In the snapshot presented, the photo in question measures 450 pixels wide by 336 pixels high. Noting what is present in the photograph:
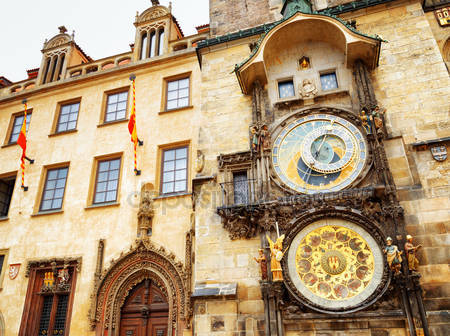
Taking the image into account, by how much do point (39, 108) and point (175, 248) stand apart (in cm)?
922

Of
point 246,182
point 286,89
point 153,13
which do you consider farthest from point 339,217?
point 153,13

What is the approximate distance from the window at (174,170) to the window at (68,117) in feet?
14.8

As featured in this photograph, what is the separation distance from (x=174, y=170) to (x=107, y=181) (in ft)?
8.26

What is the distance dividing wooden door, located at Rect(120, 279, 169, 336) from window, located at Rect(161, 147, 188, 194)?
9.83 feet

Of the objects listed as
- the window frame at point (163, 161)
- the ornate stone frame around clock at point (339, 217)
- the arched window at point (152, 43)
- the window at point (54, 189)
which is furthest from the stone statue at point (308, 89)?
the window at point (54, 189)

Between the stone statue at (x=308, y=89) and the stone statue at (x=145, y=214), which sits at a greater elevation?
the stone statue at (x=308, y=89)

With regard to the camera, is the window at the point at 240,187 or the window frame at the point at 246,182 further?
the window at the point at 240,187

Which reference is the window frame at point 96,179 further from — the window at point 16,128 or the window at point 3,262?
the window at point 16,128

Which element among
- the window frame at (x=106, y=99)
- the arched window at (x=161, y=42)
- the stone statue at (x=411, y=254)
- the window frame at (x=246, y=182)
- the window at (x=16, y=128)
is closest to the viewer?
the stone statue at (x=411, y=254)

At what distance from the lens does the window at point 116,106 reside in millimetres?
14336

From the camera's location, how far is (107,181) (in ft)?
43.0

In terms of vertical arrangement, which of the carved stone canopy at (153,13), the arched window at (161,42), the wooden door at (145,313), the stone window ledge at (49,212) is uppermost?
the carved stone canopy at (153,13)

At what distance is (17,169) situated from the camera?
14570 mm

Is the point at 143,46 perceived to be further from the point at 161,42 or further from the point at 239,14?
the point at 239,14
